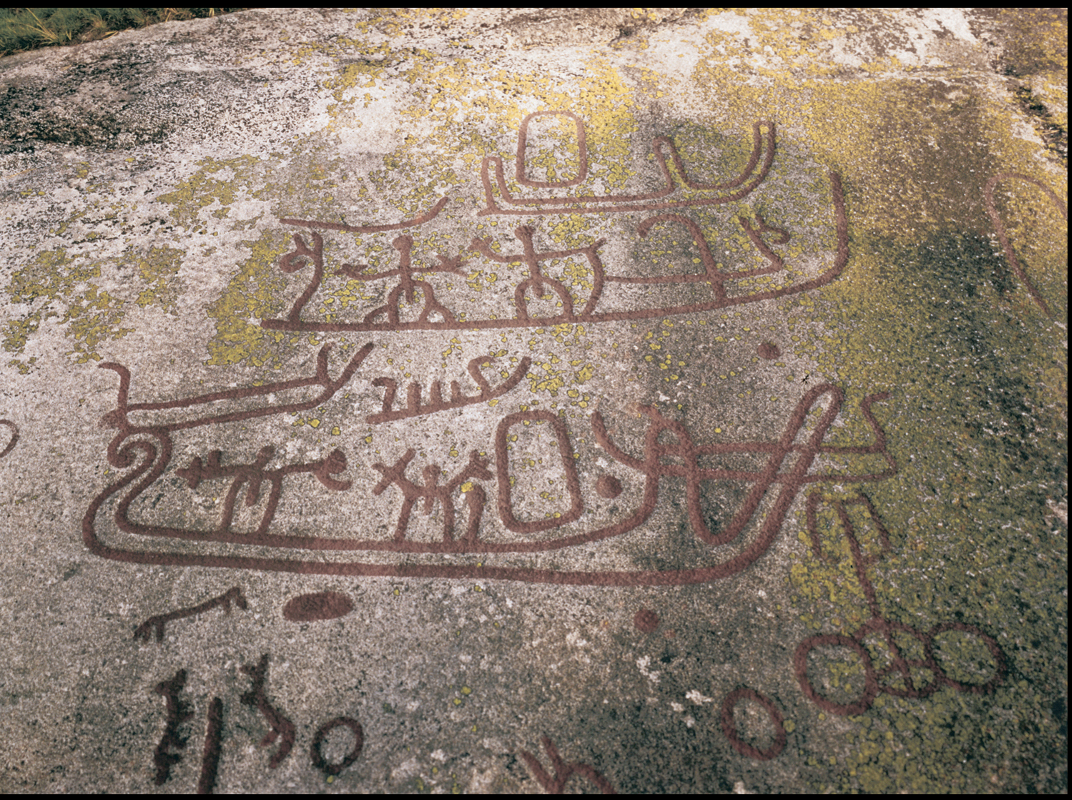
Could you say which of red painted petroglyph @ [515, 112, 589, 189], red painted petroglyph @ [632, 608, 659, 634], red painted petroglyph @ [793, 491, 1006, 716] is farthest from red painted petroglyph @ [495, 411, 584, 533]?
red painted petroglyph @ [515, 112, 589, 189]

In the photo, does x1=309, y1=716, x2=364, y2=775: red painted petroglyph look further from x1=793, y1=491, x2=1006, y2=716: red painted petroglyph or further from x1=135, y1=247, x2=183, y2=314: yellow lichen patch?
x1=135, y1=247, x2=183, y2=314: yellow lichen patch

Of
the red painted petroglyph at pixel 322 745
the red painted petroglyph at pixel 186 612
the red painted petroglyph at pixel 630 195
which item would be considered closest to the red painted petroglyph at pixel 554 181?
the red painted petroglyph at pixel 630 195

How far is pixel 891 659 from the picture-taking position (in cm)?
214

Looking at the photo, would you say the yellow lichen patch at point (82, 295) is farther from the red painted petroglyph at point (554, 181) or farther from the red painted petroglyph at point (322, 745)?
the red painted petroglyph at point (322, 745)

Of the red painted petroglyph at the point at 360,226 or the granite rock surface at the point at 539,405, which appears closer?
the granite rock surface at the point at 539,405

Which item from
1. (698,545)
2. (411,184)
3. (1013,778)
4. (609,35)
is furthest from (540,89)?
(1013,778)

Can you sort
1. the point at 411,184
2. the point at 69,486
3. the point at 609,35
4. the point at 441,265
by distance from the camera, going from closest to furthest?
the point at 69,486
the point at 441,265
the point at 411,184
the point at 609,35

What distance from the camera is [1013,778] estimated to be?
6.48 ft

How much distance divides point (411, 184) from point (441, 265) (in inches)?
25.4

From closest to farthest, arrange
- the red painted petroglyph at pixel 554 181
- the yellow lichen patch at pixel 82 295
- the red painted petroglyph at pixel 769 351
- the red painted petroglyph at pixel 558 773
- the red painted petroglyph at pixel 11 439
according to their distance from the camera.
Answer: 1. the red painted petroglyph at pixel 558 773
2. the red painted petroglyph at pixel 11 439
3. the red painted petroglyph at pixel 769 351
4. the yellow lichen patch at pixel 82 295
5. the red painted petroglyph at pixel 554 181

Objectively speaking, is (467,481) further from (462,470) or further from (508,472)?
(508,472)

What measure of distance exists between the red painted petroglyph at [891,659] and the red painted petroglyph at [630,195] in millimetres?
2069

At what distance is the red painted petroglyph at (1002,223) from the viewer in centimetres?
288

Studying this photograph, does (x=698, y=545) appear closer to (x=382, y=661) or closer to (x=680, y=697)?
(x=680, y=697)
